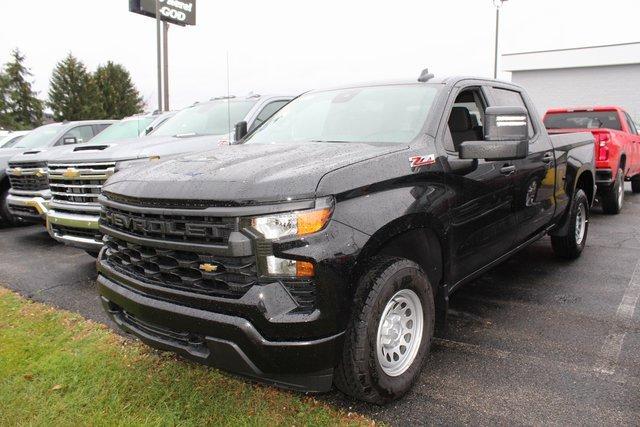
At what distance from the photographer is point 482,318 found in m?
4.10

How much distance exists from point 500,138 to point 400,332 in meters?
1.33

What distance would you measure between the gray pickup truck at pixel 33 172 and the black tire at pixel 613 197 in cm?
838

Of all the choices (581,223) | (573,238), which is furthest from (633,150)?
(573,238)

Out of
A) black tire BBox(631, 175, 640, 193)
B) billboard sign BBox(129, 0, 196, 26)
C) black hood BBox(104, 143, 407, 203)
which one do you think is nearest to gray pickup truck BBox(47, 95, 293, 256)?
black hood BBox(104, 143, 407, 203)

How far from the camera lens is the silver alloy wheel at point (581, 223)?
560 cm

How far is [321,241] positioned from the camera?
7.62 ft

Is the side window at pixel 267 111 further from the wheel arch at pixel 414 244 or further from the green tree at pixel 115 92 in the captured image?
the green tree at pixel 115 92

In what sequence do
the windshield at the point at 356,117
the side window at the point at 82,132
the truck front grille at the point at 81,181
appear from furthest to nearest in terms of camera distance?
the side window at the point at 82,132
the truck front grille at the point at 81,181
the windshield at the point at 356,117

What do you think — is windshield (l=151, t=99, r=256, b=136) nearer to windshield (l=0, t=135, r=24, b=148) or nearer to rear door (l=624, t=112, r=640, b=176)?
windshield (l=0, t=135, r=24, b=148)

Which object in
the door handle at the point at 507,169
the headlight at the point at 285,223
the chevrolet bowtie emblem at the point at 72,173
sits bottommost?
the chevrolet bowtie emblem at the point at 72,173

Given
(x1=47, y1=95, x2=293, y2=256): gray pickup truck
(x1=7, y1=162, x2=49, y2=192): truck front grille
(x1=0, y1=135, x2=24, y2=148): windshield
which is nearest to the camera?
(x1=47, y1=95, x2=293, y2=256): gray pickup truck

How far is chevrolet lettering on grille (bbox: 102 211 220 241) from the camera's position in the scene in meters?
2.41

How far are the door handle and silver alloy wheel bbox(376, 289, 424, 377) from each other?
1411mm

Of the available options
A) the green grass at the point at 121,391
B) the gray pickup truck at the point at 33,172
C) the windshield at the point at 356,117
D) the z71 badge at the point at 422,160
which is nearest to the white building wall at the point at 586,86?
the gray pickup truck at the point at 33,172
